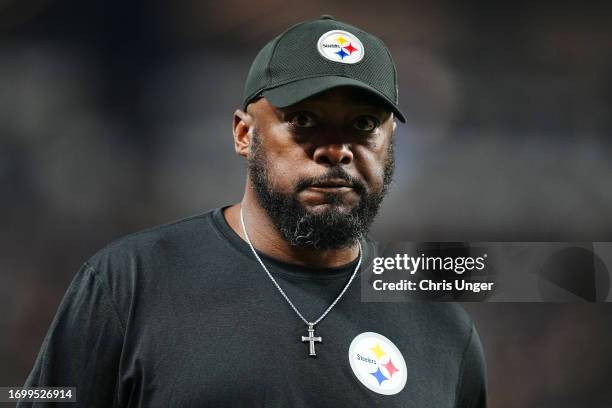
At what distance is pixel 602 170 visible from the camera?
2.68m

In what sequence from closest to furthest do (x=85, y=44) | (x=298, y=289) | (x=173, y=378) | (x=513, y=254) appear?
(x=173, y=378), (x=298, y=289), (x=513, y=254), (x=85, y=44)

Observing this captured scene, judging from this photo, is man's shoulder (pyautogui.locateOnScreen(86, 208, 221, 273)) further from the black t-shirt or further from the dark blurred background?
the dark blurred background

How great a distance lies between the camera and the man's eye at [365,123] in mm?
1306

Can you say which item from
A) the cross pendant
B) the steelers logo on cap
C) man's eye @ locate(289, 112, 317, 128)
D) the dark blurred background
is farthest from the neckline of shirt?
the dark blurred background

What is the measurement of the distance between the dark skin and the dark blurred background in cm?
108

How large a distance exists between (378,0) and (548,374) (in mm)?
1364

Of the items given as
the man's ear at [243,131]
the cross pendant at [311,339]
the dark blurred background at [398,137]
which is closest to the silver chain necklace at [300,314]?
the cross pendant at [311,339]

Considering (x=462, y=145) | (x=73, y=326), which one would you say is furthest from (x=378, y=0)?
(x=73, y=326)

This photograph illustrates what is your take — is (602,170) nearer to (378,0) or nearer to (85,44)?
(378,0)

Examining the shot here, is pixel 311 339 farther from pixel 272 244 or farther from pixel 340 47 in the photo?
pixel 340 47

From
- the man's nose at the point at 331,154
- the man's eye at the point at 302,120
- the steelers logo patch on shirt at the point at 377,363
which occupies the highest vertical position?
the man's eye at the point at 302,120

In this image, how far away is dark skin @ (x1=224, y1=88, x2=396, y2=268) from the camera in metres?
1.27

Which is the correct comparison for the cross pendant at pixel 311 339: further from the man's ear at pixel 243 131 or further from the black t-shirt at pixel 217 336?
the man's ear at pixel 243 131

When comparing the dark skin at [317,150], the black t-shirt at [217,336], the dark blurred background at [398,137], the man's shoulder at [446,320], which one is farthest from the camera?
the dark blurred background at [398,137]
